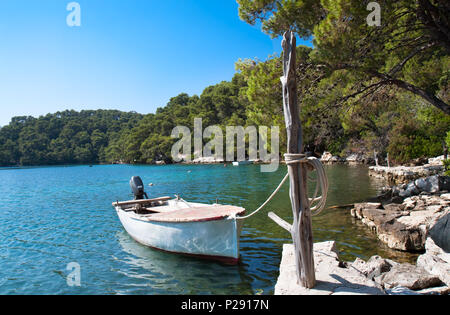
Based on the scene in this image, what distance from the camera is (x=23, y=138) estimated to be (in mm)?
122938

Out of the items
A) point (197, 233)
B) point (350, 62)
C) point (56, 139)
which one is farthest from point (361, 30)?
point (56, 139)

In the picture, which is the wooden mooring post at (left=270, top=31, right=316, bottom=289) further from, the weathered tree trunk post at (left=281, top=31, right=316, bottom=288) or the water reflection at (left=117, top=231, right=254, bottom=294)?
the water reflection at (left=117, top=231, right=254, bottom=294)

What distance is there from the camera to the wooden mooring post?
4.50 meters

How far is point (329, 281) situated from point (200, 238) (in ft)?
13.3

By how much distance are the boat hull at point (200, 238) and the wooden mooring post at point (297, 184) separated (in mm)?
3024

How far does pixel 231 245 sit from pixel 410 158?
90.4 feet

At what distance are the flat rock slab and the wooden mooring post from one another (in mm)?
187

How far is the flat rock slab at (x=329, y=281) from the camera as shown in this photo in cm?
441

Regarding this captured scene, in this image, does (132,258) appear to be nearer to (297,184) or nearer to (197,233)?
(197,233)

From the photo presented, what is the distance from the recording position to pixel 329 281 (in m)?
4.78

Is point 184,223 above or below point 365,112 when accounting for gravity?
below

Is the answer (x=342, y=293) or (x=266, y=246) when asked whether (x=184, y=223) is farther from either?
(x=342, y=293)

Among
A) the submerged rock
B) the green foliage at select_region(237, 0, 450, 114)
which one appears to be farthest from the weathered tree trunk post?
the green foliage at select_region(237, 0, 450, 114)
